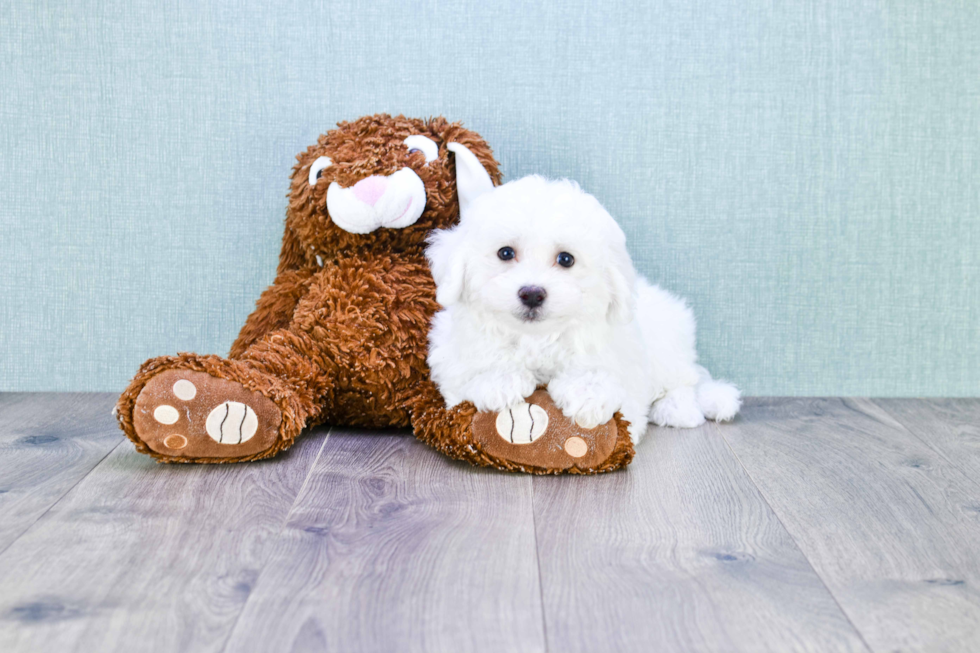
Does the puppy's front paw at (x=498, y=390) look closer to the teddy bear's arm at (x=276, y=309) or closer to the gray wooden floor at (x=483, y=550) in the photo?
the gray wooden floor at (x=483, y=550)

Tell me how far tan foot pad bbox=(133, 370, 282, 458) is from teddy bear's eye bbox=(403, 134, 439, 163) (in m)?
0.56

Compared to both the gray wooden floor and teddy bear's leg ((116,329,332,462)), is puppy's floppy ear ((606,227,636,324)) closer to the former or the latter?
the gray wooden floor

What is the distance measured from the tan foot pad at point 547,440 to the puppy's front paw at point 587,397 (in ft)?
0.05

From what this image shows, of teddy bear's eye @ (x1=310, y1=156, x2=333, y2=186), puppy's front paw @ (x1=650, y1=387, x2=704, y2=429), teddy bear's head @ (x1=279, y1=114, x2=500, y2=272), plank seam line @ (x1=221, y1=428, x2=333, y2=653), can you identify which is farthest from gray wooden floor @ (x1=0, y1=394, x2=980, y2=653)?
teddy bear's eye @ (x1=310, y1=156, x2=333, y2=186)

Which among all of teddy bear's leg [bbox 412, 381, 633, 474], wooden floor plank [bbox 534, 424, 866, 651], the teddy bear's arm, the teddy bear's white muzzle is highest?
the teddy bear's white muzzle

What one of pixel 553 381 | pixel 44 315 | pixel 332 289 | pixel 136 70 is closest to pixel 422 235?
pixel 332 289

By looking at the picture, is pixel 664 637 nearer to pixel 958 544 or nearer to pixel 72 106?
pixel 958 544

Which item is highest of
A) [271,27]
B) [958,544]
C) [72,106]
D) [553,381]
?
[271,27]

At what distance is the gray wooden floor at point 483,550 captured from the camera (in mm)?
854

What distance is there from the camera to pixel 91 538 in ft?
3.50

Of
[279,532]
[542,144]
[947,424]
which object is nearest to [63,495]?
[279,532]

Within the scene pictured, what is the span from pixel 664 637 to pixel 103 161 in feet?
5.23

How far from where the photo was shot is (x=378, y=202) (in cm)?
152

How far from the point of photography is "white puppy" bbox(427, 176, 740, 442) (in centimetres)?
130
